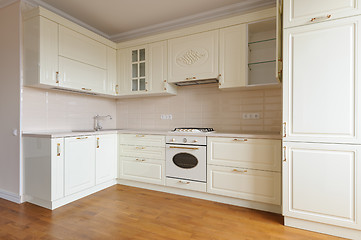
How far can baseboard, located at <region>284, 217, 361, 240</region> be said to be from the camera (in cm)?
173

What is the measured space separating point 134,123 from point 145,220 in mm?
1998

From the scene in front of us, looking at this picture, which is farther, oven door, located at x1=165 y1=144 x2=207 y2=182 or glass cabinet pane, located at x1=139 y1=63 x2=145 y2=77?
glass cabinet pane, located at x1=139 y1=63 x2=145 y2=77

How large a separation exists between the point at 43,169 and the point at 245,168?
229cm

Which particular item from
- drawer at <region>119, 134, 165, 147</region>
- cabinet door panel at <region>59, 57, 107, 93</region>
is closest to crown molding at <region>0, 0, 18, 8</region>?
cabinet door panel at <region>59, 57, 107, 93</region>

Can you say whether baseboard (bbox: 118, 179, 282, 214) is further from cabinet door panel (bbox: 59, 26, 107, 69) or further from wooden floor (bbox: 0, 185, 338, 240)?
cabinet door panel (bbox: 59, 26, 107, 69)

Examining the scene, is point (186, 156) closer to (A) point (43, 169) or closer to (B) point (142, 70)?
(B) point (142, 70)

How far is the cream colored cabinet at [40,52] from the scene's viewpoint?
7.70 ft

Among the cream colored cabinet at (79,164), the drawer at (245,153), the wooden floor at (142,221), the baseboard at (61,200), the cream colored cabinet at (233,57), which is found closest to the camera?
the wooden floor at (142,221)

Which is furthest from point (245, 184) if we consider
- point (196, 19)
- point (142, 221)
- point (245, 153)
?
point (196, 19)

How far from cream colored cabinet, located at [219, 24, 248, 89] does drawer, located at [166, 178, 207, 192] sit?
1295mm

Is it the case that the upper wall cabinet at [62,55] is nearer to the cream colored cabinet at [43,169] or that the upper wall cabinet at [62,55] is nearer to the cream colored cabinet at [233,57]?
the cream colored cabinet at [43,169]

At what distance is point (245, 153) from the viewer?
231 cm

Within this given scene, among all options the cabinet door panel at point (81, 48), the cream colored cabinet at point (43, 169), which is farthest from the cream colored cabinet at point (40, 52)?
the cream colored cabinet at point (43, 169)

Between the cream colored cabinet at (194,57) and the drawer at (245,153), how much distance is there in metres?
0.92
